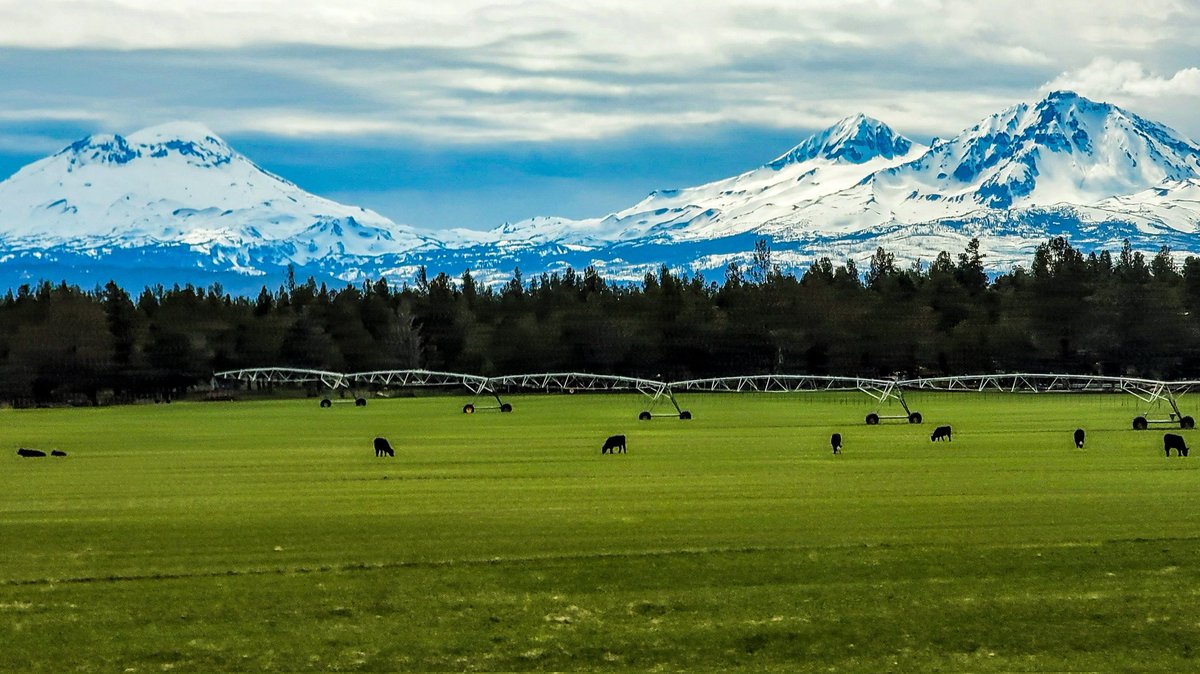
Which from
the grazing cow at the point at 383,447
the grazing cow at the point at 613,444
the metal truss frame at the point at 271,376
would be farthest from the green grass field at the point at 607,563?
the metal truss frame at the point at 271,376

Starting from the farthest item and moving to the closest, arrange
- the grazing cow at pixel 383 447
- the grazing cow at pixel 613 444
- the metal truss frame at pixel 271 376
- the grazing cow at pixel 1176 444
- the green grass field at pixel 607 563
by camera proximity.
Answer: the metal truss frame at pixel 271 376
the grazing cow at pixel 613 444
the grazing cow at pixel 383 447
the grazing cow at pixel 1176 444
the green grass field at pixel 607 563

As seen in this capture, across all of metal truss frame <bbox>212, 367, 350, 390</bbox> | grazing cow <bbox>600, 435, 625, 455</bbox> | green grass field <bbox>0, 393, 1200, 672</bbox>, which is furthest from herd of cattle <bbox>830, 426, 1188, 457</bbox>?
metal truss frame <bbox>212, 367, 350, 390</bbox>

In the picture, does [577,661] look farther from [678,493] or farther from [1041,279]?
[1041,279]

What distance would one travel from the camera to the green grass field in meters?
25.6

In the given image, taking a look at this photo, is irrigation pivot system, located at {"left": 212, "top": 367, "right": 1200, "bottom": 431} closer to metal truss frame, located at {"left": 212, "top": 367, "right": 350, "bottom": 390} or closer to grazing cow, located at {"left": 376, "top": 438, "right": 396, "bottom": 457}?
metal truss frame, located at {"left": 212, "top": 367, "right": 350, "bottom": 390}

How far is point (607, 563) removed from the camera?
3294 centimetres

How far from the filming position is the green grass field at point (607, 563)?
25.6m

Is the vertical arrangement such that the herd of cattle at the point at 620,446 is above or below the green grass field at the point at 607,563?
above

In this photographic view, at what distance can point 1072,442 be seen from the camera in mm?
71500

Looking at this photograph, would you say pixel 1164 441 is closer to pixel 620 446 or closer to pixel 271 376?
pixel 620 446

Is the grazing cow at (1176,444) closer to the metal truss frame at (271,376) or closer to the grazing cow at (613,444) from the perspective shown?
the grazing cow at (613,444)

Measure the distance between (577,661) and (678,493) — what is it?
22.3m

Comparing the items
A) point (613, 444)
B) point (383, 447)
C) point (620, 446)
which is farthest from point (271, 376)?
point (613, 444)

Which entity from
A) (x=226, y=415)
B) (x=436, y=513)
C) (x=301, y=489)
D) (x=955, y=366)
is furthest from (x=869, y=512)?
(x=955, y=366)
